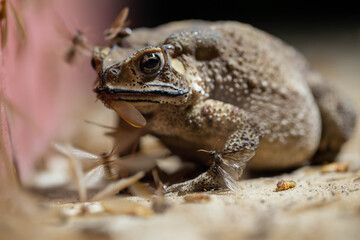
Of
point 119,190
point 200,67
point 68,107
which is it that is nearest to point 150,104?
point 200,67

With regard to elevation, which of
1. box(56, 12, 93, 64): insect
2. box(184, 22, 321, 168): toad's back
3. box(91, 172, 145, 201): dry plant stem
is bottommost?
box(91, 172, 145, 201): dry plant stem

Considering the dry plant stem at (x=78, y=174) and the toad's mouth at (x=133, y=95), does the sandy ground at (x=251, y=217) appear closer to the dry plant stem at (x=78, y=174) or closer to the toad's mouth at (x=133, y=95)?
the dry plant stem at (x=78, y=174)

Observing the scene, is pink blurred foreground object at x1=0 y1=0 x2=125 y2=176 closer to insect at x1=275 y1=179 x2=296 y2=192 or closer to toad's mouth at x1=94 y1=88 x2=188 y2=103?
toad's mouth at x1=94 y1=88 x2=188 y2=103

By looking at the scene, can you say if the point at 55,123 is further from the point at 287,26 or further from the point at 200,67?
the point at 287,26

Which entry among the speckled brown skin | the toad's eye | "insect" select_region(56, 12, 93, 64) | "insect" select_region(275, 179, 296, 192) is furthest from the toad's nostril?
"insect" select_region(275, 179, 296, 192)

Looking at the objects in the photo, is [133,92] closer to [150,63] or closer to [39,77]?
Result: [150,63]

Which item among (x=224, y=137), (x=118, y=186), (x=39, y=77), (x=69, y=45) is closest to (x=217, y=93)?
(x=224, y=137)

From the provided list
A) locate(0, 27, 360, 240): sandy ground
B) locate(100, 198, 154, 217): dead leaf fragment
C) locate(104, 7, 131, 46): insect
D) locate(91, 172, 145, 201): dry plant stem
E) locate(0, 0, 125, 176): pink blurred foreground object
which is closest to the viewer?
locate(0, 27, 360, 240): sandy ground
